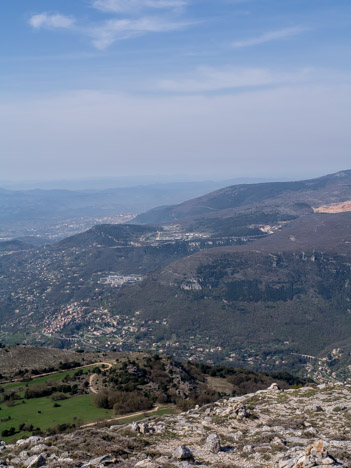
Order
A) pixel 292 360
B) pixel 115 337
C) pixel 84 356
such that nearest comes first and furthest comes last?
Answer: pixel 84 356 < pixel 292 360 < pixel 115 337

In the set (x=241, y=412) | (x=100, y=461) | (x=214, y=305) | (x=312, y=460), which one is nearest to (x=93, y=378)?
(x=241, y=412)

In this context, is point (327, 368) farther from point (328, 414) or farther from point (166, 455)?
point (166, 455)

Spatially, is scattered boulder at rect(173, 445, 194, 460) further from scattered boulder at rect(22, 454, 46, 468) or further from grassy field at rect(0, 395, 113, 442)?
grassy field at rect(0, 395, 113, 442)

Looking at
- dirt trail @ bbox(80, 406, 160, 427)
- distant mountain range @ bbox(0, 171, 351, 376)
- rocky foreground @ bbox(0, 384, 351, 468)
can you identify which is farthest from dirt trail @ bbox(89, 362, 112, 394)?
distant mountain range @ bbox(0, 171, 351, 376)


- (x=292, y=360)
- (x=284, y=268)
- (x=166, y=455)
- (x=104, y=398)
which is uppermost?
(x=166, y=455)

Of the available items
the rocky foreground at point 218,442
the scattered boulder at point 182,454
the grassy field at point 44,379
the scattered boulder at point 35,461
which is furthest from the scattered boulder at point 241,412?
the grassy field at point 44,379

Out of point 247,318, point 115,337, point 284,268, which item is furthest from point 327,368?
point 284,268

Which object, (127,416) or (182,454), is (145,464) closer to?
(182,454)
